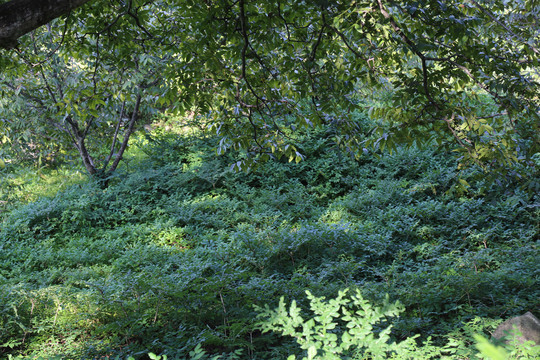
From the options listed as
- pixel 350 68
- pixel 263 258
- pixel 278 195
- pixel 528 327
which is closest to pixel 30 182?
pixel 278 195

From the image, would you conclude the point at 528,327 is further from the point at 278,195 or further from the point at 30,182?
the point at 30,182

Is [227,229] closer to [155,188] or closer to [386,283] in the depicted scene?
[155,188]

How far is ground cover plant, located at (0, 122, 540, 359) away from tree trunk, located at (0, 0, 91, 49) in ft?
5.95

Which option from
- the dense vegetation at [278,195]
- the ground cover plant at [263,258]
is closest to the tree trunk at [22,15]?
the dense vegetation at [278,195]

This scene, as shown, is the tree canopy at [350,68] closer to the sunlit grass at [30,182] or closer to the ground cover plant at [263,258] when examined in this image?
the ground cover plant at [263,258]

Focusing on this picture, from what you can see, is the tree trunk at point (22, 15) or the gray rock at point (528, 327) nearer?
the tree trunk at point (22, 15)

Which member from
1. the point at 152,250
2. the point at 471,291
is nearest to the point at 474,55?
the point at 471,291

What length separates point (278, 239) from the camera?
4.64 meters

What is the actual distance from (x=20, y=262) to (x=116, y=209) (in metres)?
1.74

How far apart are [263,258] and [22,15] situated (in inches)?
121

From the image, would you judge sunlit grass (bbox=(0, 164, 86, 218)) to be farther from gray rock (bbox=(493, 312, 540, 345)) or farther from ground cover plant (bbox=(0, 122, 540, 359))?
gray rock (bbox=(493, 312, 540, 345))

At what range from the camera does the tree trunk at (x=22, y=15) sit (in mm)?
1996

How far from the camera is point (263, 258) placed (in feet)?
14.1

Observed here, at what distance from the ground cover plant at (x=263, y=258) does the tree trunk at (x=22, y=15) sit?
181 cm
